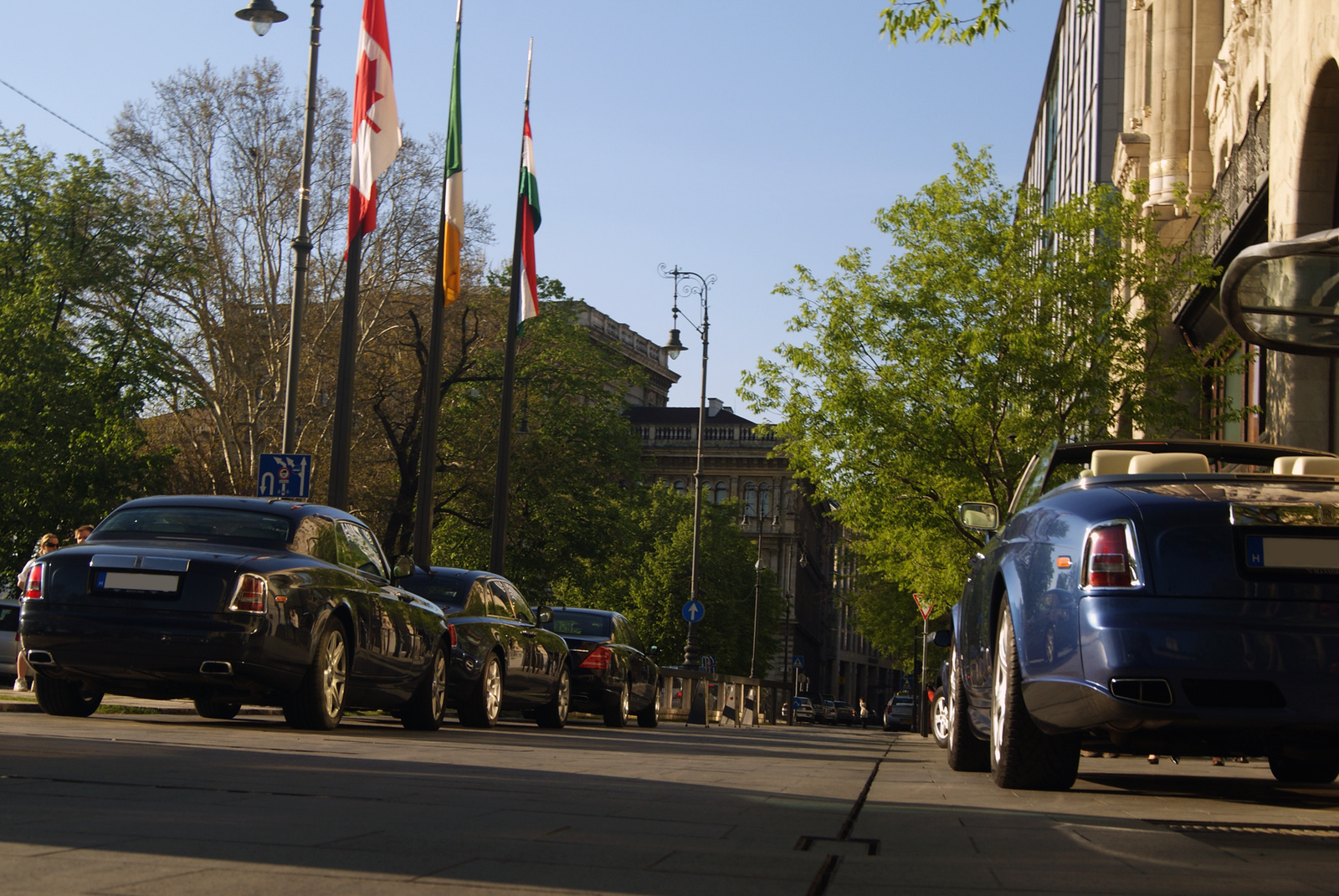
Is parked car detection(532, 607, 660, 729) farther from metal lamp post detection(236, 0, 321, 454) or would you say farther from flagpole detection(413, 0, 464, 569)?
metal lamp post detection(236, 0, 321, 454)

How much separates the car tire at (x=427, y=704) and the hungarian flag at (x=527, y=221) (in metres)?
15.0

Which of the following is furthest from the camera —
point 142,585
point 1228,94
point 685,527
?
point 685,527

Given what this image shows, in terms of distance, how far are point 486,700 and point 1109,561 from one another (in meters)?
9.07

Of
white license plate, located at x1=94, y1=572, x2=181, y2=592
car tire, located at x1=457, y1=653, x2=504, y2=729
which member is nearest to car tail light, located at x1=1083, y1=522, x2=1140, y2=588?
white license plate, located at x1=94, y1=572, x2=181, y2=592

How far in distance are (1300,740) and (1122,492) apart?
1.24m

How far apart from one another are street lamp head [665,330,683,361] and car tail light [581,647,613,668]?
2702 centimetres

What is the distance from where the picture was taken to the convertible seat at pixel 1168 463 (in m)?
7.47

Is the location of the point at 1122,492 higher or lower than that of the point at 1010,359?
lower

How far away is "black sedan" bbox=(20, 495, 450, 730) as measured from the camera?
10062 millimetres

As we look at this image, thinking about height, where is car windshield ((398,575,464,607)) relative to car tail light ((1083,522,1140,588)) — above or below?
below

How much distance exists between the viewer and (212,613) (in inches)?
396

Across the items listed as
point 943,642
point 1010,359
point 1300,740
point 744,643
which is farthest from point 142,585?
point 744,643

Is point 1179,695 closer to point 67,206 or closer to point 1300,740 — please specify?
point 1300,740

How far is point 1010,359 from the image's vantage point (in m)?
25.1
